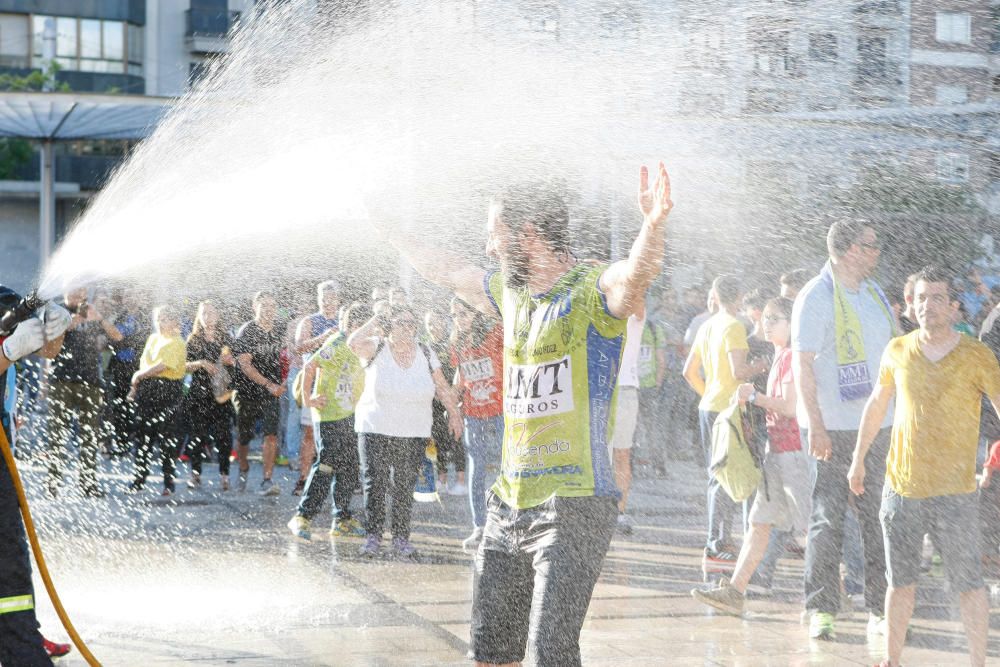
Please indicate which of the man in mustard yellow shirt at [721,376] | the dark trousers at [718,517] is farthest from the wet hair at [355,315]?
the dark trousers at [718,517]

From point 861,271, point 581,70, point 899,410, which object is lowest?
point 899,410

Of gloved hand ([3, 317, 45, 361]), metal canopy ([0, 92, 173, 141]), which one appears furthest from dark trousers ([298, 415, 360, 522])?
metal canopy ([0, 92, 173, 141])

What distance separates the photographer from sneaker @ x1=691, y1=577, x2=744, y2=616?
23.0ft

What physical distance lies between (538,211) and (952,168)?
22.5m

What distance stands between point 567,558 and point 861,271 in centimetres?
315

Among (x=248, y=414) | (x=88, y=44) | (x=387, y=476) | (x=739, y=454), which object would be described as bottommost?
(x=387, y=476)

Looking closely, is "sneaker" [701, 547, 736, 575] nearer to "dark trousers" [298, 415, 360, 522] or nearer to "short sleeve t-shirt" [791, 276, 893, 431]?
"short sleeve t-shirt" [791, 276, 893, 431]

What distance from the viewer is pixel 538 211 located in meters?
4.26

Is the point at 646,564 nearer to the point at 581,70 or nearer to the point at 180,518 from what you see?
the point at 180,518

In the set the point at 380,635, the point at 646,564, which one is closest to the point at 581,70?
the point at 646,564

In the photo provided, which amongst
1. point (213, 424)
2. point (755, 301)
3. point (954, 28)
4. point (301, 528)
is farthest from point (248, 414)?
point (954, 28)

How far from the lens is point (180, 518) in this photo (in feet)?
33.6

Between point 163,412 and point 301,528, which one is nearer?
point 301,528

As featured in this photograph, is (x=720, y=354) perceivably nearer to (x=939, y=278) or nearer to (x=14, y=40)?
Result: (x=939, y=278)
